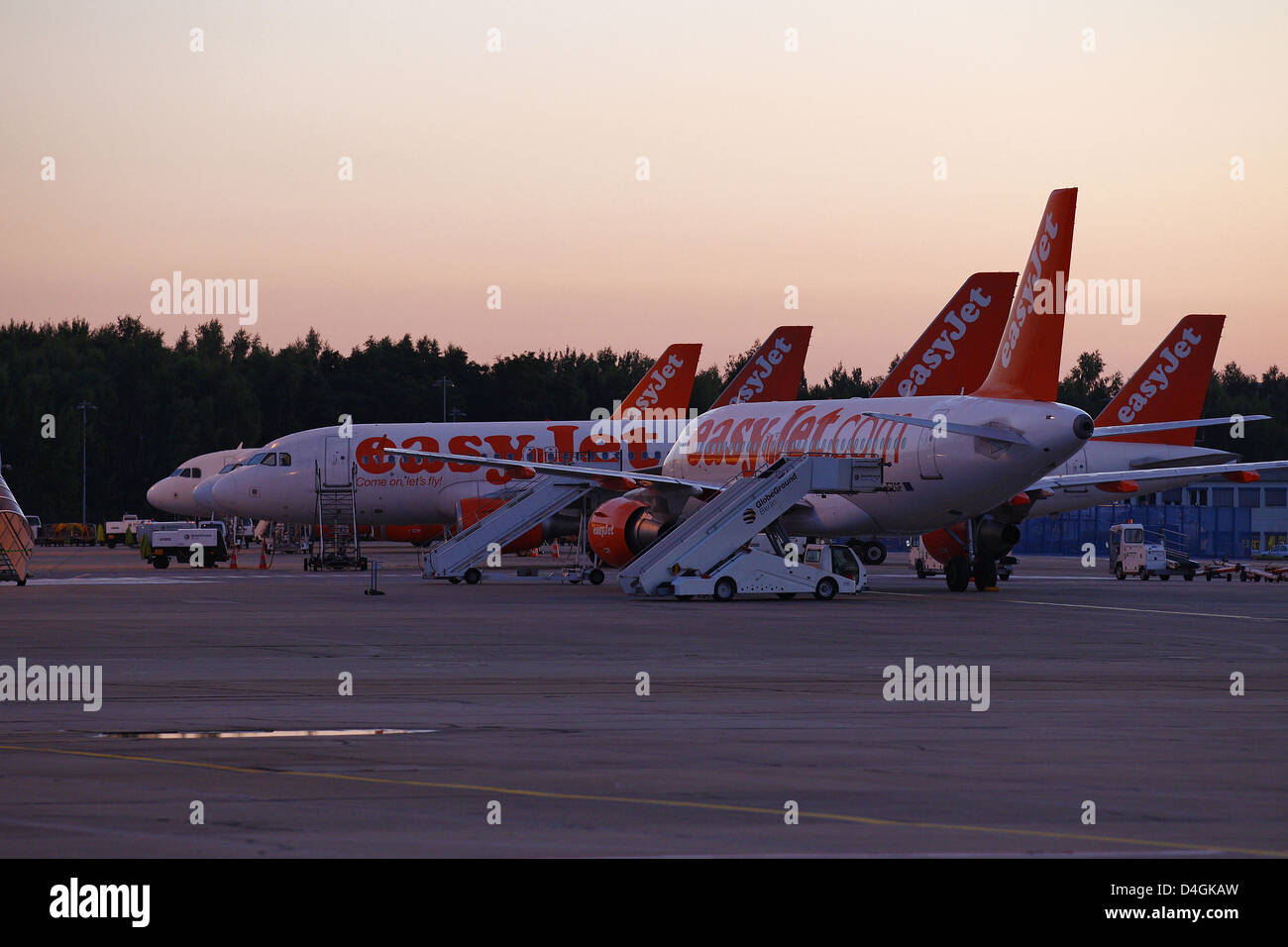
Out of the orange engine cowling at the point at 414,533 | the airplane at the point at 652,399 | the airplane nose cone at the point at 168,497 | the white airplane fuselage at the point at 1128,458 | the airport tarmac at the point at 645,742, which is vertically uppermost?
the airplane at the point at 652,399

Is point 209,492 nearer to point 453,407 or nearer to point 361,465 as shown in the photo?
point 361,465

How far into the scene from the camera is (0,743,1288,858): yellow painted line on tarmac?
28.6ft

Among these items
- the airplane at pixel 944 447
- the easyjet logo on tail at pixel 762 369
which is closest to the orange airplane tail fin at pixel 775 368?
the easyjet logo on tail at pixel 762 369

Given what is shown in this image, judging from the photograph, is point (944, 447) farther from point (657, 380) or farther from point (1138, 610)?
point (657, 380)

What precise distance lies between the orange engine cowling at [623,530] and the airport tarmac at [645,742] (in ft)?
42.3

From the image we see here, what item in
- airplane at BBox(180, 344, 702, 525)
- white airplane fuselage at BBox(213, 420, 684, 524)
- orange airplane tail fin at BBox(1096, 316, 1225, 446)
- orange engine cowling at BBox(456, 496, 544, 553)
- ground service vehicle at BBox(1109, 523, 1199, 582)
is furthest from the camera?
airplane at BBox(180, 344, 702, 525)

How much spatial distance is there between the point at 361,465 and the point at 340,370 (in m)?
85.1

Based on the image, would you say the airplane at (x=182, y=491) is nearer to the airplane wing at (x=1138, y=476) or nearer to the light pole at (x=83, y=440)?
the airplane wing at (x=1138, y=476)

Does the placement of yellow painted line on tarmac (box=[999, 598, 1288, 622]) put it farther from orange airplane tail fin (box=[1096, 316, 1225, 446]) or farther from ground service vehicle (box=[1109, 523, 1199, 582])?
orange airplane tail fin (box=[1096, 316, 1225, 446])

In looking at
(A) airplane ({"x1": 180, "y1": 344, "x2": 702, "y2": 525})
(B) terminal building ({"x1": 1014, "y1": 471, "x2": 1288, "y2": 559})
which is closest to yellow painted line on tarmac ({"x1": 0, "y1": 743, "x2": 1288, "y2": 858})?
(A) airplane ({"x1": 180, "y1": 344, "x2": 702, "y2": 525})

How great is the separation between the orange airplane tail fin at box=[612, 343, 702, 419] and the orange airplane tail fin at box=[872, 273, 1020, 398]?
13.3m

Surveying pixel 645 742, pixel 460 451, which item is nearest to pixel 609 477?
pixel 460 451

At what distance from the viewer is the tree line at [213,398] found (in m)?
132

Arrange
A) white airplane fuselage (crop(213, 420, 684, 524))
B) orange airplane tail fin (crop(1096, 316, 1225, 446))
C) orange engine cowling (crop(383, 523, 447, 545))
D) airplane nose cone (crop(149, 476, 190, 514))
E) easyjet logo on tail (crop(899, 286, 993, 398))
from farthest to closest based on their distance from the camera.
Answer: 1. airplane nose cone (crop(149, 476, 190, 514))
2. orange engine cowling (crop(383, 523, 447, 545))
3. white airplane fuselage (crop(213, 420, 684, 524))
4. orange airplane tail fin (crop(1096, 316, 1225, 446))
5. easyjet logo on tail (crop(899, 286, 993, 398))
